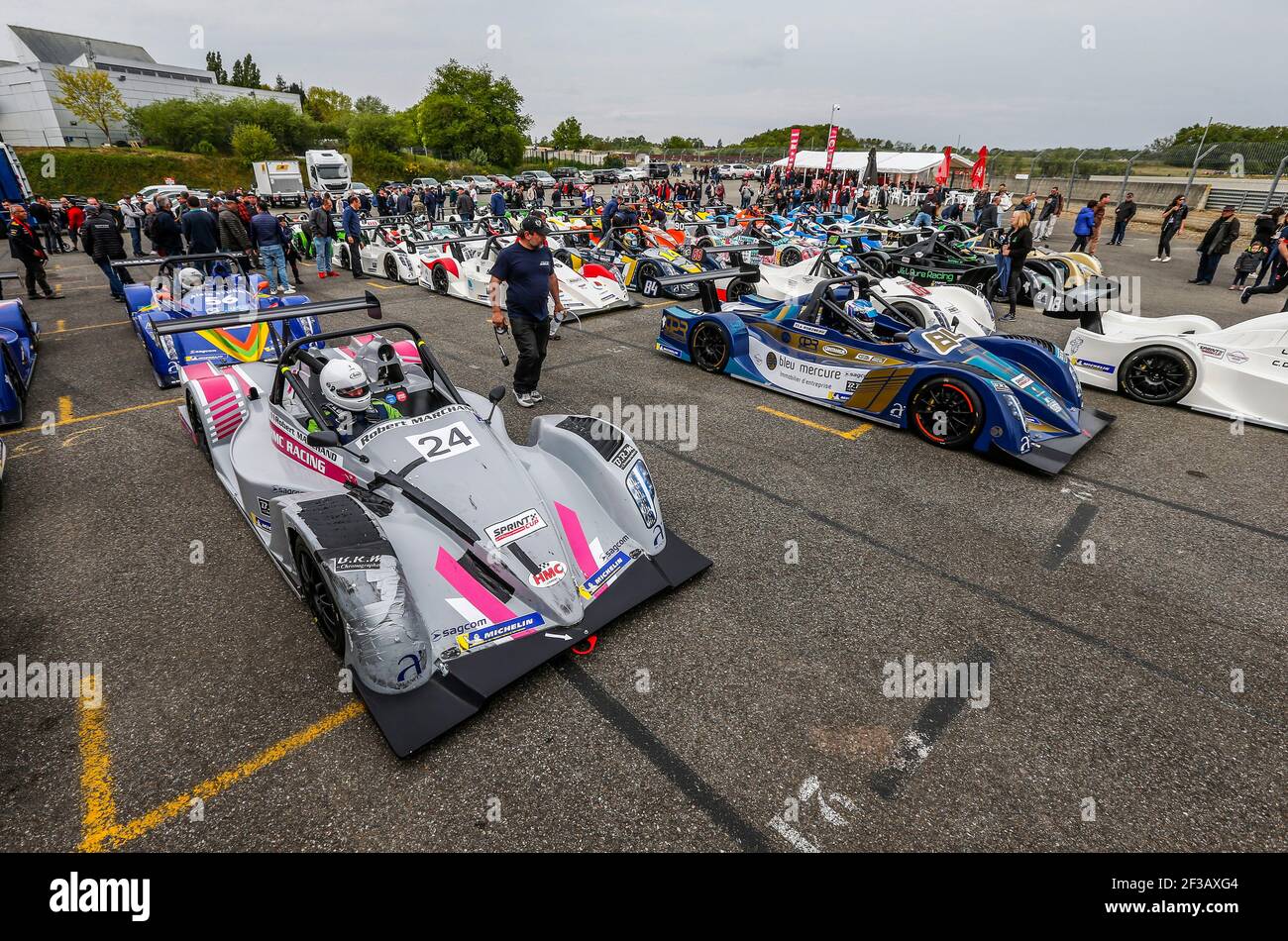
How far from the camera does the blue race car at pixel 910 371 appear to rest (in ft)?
19.9

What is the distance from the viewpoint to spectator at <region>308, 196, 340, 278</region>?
14320 mm

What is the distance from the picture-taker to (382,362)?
15.6ft

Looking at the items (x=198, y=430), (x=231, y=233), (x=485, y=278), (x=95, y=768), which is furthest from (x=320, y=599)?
(x=231, y=233)

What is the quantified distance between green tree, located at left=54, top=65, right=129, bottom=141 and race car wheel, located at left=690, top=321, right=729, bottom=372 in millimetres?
73279

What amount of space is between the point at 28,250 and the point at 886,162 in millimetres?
42918

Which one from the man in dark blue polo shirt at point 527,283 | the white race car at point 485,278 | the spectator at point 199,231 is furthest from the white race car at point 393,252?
the man in dark blue polo shirt at point 527,283

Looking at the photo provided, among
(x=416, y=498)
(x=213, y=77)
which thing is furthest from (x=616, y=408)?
(x=213, y=77)

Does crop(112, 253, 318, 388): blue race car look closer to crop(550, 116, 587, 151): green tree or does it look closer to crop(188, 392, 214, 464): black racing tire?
crop(188, 392, 214, 464): black racing tire

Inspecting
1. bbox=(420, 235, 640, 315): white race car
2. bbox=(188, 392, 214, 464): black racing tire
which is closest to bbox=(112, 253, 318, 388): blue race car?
bbox=(188, 392, 214, 464): black racing tire

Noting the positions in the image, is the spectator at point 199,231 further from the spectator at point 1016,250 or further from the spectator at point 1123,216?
the spectator at point 1123,216

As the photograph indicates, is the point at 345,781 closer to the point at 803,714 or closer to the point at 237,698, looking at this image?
the point at 237,698

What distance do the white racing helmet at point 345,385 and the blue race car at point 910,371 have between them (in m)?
5.25

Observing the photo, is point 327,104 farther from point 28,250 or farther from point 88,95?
point 28,250

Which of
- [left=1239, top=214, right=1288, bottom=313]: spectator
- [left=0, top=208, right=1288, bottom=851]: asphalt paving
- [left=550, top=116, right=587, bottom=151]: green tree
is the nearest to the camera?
[left=0, top=208, right=1288, bottom=851]: asphalt paving
